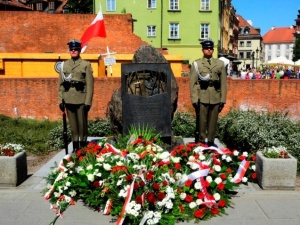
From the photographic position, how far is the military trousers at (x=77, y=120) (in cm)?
760

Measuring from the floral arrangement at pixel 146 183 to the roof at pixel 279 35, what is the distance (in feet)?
428

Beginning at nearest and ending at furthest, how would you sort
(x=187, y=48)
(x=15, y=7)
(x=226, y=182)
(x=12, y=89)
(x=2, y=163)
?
(x=226, y=182) < (x=2, y=163) < (x=12, y=89) < (x=187, y=48) < (x=15, y=7)

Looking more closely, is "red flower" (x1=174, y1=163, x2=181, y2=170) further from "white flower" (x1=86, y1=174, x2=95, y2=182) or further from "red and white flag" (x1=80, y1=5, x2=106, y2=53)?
"red and white flag" (x1=80, y1=5, x2=106, y2=53)

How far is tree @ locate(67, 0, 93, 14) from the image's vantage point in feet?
151

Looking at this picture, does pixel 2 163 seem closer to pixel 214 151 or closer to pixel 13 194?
pixel 13 194


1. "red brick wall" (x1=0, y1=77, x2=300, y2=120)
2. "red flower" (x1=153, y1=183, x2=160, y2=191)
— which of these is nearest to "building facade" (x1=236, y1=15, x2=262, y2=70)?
"red brick wall" (x1=0, y1=77, x2=300, y2=120)

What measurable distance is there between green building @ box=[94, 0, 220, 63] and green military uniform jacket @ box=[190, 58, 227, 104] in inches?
1372

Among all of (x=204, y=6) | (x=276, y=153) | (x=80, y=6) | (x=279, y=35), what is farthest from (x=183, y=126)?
(x=279, y=35)

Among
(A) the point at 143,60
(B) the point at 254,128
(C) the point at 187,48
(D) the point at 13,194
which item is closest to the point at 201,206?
(D) the point at 13,194

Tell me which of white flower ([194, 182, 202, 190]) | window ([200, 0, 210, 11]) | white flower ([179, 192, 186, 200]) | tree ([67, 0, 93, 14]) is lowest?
white flower ([179, 192, 186, 200])

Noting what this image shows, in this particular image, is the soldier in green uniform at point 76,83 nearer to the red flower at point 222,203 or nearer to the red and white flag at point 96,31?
the red flower at point 222,203

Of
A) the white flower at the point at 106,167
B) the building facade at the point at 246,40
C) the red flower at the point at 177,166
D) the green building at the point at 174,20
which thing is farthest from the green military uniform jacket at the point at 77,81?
the building facade at the point at 246,40

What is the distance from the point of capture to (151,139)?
274 inches

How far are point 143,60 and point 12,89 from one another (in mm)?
7809
